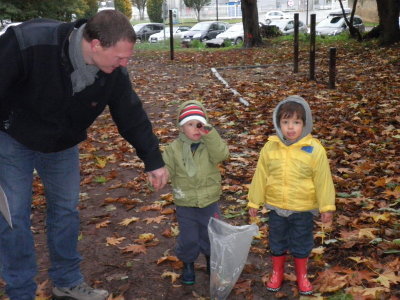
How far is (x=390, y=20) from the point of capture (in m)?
15.2

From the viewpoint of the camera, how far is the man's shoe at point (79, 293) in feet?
11.0

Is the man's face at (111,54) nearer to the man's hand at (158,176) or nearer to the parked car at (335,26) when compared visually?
the man's hand at (158,176)

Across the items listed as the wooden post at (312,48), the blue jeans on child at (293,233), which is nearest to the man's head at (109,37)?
the blue jeans on child at (293,233)

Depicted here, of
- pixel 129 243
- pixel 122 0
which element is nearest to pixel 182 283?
pixel 129 243

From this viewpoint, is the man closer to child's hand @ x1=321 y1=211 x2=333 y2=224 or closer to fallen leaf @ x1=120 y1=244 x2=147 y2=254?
fallen leaf @ x1=120 y1=244 x2=147 y2=254

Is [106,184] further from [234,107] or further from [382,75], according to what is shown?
[382,75]

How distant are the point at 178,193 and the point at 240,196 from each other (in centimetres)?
187

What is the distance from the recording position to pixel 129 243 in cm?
434

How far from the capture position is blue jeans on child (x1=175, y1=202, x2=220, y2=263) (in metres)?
3.44

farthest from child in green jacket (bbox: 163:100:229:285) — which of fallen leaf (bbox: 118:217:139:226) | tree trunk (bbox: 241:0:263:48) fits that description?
tree trunk (bbox: 241:0:263:48)

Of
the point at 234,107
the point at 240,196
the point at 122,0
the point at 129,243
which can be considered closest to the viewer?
the point at 129,243

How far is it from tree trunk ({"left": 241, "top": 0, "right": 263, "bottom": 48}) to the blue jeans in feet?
65.1

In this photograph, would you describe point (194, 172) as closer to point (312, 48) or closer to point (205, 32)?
point (312, 48)

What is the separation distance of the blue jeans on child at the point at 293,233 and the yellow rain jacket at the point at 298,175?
90mm
